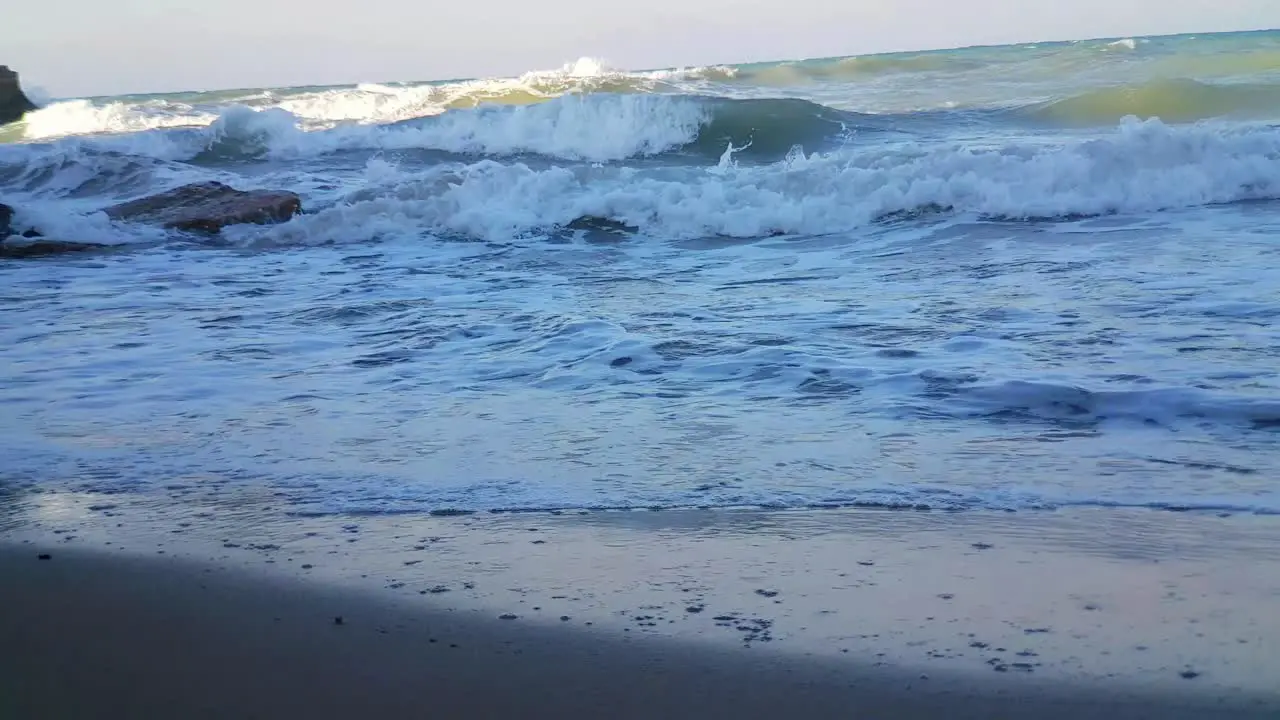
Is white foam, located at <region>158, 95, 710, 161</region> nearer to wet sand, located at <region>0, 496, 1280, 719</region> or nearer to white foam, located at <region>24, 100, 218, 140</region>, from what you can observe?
white foam, located at <region>24, 100, 218, 140</region>

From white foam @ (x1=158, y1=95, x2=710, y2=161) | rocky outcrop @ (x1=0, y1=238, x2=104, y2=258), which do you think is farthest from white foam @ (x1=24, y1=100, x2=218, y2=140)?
rocky outcrop @ (x1=0, y1=238, x2=104, y2=258)

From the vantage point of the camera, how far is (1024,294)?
637 centimetres

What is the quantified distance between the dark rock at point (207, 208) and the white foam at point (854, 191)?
22.4 inches

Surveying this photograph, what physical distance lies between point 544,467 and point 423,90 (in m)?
24.6

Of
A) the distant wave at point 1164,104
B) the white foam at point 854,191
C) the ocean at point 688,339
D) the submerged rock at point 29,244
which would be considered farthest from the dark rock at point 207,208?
the distant wave at point 1164,104

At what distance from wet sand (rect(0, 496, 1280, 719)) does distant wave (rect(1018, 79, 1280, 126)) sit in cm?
1600

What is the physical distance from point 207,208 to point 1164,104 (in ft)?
46.1

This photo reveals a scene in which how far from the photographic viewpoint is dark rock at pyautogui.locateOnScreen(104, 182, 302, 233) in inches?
440

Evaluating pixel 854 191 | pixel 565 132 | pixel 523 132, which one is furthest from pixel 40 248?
pixel 523 132

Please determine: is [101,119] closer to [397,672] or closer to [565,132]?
[565,132]

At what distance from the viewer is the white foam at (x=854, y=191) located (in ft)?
31.9

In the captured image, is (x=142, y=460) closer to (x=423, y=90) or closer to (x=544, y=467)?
(x=544, y=467)

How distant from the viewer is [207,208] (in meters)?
11.5

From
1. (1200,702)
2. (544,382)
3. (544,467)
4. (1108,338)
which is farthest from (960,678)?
(1108,338)
